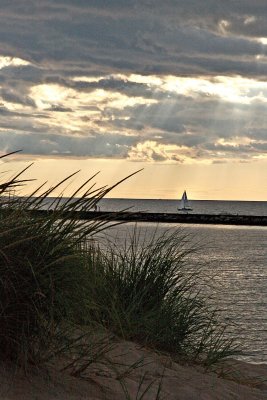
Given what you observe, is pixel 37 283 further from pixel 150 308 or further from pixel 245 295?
pixel 245 295

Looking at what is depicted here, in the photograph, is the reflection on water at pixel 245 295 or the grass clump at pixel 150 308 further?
the reflection on water at pixel 245 295

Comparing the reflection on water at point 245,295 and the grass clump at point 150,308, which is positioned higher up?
the grass clump at point 150,308

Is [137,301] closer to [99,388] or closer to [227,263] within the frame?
[99,388]

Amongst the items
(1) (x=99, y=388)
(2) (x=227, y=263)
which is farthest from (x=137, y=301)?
(2) (x=227, y=263)

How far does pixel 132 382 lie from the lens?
6.23m

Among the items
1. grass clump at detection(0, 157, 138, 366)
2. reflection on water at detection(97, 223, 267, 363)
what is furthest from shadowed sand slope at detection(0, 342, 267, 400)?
reflection on water at detection(97, 223, 267, 363)

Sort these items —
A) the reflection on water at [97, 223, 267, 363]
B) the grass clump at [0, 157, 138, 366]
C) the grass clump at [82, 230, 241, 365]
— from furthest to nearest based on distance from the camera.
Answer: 1. the reflection on water at [97, 223, 267, 363]
2. the grass clump at [82, 230, 241, 365]
3. the grass clump at [0, 157, 138, 366]

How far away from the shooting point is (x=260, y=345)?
51.6 ft

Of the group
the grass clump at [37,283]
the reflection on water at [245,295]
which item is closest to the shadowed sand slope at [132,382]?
the grass clump at [37,283]

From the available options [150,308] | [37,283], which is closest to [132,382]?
[37,283]

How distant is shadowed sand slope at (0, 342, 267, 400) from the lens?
5473 mm

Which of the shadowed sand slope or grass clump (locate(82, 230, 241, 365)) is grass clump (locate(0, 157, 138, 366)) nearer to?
the shadowed sand slope

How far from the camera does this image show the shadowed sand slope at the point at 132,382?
18.0 ft

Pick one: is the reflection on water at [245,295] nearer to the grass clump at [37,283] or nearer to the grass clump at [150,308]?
the grass clump at [150,308]
